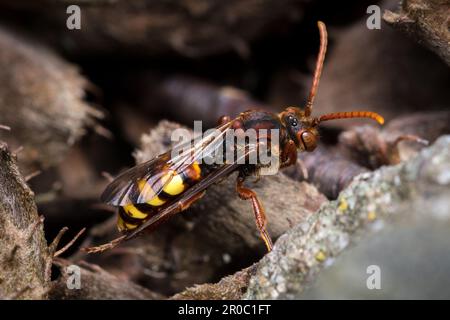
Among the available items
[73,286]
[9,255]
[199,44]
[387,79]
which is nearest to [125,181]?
[73,286]

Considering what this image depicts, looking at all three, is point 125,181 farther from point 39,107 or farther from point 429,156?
point 429,156

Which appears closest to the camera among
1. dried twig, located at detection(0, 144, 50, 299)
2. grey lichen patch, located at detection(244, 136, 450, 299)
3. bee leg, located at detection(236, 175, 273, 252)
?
grey lichen patch, located at detection(244, 136, 450, 299)

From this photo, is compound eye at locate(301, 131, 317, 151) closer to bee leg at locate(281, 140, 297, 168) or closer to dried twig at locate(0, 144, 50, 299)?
bee leg at locate(281, 140, 297, 168)

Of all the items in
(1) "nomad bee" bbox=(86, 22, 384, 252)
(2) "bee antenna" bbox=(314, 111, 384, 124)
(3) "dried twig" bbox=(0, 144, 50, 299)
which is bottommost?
(3) "dried twig" bbox=(0, 144, 50, 299)

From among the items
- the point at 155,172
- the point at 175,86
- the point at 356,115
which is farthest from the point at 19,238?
the point at 175,86

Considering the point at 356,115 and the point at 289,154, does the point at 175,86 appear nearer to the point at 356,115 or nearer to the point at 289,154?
the point at 289,154

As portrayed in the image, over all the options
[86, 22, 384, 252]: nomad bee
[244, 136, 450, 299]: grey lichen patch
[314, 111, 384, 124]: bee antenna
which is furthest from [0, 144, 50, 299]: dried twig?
[314, 111, 384, 124]: bee antenna

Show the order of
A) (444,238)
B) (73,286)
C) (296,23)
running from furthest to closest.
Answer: (296,23)
(73,286)
(444,238)
